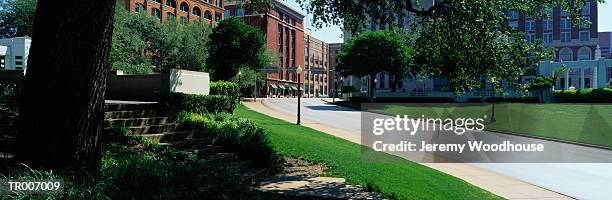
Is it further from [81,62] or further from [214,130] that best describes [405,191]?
[81,62]

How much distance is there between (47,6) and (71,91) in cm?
100

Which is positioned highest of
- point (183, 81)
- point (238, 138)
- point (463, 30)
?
point (463, 30)

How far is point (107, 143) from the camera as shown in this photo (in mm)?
8414

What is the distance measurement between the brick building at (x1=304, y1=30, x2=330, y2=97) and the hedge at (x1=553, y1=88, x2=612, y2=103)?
7159 centimetres

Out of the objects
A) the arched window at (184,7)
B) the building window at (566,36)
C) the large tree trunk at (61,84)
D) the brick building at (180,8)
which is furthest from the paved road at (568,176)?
the building window at (566,36)

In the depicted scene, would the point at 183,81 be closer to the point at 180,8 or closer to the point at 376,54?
the point at 376,54

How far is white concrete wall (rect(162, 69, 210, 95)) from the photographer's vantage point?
1473 centimetres

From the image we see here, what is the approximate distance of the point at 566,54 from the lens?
306 ft

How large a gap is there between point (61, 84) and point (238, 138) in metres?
5.80

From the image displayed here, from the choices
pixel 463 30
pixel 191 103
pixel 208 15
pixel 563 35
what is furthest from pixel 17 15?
pixel 563 35

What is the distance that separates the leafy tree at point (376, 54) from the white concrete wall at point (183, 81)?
43.2m

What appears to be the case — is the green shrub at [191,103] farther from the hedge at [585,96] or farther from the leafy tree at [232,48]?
the hedge at [585,96]

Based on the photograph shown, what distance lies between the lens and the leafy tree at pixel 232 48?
4434 centimetres

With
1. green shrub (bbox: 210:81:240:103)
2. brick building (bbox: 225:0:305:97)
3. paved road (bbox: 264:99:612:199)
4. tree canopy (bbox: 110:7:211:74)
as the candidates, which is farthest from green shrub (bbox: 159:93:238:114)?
brick building (bbox: 225:0:305:97)
